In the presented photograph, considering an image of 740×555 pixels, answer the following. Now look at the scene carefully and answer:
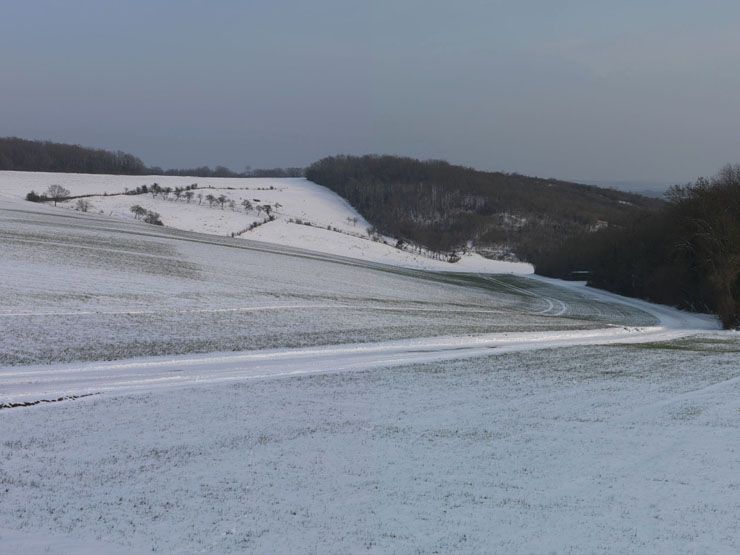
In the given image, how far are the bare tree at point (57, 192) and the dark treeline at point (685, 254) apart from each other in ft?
258

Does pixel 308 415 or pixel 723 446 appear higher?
pixel 723 446

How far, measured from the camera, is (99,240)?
2160 inches

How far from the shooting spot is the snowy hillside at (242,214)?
318ft

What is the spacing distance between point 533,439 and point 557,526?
5.42 m

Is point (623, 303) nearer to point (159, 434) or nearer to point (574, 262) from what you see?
point (574, 262)

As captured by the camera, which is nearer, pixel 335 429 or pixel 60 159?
pixel 335 429

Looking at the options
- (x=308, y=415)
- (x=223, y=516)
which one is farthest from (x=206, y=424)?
(x=223, y=516)

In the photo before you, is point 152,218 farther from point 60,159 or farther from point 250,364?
point 60,159

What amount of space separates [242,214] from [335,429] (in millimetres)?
101633

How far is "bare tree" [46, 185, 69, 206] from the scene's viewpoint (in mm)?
96375

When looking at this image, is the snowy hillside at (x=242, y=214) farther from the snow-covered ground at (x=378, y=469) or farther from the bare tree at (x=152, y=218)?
the snow-covered ground at (x=378, y=469)

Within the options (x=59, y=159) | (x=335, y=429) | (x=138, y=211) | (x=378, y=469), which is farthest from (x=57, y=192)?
(x=378, y=469)

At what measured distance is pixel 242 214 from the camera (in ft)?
378

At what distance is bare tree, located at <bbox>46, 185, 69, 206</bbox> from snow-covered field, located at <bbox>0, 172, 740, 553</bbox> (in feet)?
198
